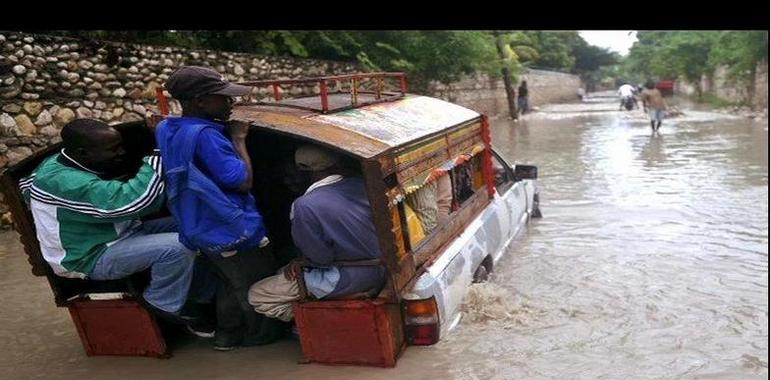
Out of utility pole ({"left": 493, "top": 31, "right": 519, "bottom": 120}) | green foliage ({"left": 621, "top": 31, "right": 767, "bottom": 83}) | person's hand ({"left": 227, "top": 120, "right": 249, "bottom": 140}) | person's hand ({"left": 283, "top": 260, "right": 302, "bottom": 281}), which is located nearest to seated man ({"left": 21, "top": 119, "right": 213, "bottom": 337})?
person's hand ({"left": 227, "top": 120, "right": 249, "bottom": 140})

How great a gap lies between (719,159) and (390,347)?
10.6 meters

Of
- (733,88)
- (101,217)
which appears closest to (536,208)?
(101,217)

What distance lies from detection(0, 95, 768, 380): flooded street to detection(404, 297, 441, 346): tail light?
0.12m

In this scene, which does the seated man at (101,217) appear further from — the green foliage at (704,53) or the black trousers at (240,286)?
the green foliage at (704,53)

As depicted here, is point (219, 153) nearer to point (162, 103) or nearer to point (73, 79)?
point (162, 103)

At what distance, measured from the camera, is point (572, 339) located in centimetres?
417

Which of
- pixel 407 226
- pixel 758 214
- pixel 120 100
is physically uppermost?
pixel 120 100

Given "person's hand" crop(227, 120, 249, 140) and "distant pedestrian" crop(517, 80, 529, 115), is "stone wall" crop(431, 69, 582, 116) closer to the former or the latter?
"distant pedestrian" crop(517, 80, 529, 115)

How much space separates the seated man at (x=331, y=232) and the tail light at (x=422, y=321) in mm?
308

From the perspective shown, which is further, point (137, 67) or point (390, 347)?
point (137, 67)

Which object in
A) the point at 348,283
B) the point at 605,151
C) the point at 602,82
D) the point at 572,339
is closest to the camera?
the point at 348,283

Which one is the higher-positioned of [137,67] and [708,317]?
[137,67]
